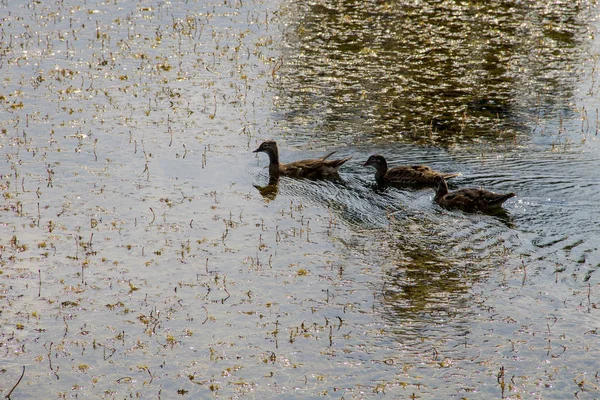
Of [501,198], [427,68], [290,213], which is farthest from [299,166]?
[427,68]

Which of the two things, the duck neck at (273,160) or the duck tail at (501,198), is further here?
the duck neck at (273,160)

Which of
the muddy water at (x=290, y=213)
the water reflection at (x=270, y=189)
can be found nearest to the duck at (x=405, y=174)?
the muddy water at (x=290, y=213)

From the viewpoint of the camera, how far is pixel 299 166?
15.4 meters

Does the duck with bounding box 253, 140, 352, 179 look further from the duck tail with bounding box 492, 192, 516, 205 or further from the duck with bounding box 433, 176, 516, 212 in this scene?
the duck tail with bounding box 492, 192, 516, 205

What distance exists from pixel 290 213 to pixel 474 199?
113 inches

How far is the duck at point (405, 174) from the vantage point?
14695 millimetres

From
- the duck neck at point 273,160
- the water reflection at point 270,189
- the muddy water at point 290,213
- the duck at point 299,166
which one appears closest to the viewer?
the muddy water at point 290,213

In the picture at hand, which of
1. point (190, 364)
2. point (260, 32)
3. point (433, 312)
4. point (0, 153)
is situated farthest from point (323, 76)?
point (190, 364)

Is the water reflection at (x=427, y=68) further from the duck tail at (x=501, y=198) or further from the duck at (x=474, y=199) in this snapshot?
the duck tail at (x=501, y=198)

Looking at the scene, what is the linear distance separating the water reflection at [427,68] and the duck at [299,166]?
1391 millimetres

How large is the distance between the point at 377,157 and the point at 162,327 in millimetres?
6231

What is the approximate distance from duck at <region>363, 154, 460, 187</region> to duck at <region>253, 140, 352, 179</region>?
64 cm

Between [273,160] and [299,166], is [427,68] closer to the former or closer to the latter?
[299,166]

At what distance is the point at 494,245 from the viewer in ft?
40.7
